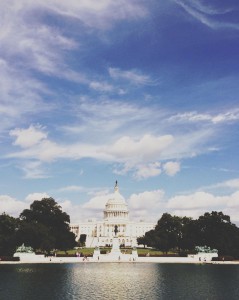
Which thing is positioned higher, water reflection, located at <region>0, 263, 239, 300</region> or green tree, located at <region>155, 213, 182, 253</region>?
green tree, located at <region>155, 213, 182, 253</region>

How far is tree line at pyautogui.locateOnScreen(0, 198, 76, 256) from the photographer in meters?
91.5

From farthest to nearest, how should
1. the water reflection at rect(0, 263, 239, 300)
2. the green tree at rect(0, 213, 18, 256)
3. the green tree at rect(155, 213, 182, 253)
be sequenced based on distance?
the green tree at rect(155, 213, 182, 253)
the green tree at rect(0, 213, 18, 256)
the water reflection at rect(0, 263, 239, 300)

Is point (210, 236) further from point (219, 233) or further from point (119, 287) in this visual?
point (119, 287)

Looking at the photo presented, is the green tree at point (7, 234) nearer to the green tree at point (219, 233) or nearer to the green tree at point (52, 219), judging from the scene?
the green tree at point (52, 219)

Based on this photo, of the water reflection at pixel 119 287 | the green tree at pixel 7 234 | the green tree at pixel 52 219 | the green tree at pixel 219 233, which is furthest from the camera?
the green tree at pixel 52 219

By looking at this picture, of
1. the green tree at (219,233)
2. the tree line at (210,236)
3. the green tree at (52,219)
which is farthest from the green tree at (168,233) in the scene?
the green tree at (52,219)

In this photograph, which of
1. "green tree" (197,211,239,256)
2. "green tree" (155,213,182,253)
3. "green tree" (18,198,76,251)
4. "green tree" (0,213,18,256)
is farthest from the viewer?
"green tree" (155,213,182,253)

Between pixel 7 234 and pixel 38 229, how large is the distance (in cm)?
852

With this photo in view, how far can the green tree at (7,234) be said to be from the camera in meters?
91.4

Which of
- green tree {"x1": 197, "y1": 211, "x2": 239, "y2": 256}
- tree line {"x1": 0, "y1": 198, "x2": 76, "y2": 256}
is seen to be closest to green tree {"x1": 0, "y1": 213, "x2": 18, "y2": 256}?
tree line {"x1": 0, "y1": 198, "x2": 76, "y2": 256}

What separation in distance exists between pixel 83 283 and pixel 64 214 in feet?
213

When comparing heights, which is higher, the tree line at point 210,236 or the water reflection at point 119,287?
the tree line at point 210,236

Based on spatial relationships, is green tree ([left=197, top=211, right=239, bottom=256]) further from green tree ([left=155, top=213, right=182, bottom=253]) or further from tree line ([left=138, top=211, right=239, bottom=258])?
green tree ([left=155, top=213, right=182, bottom=253])

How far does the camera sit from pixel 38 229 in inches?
3639
